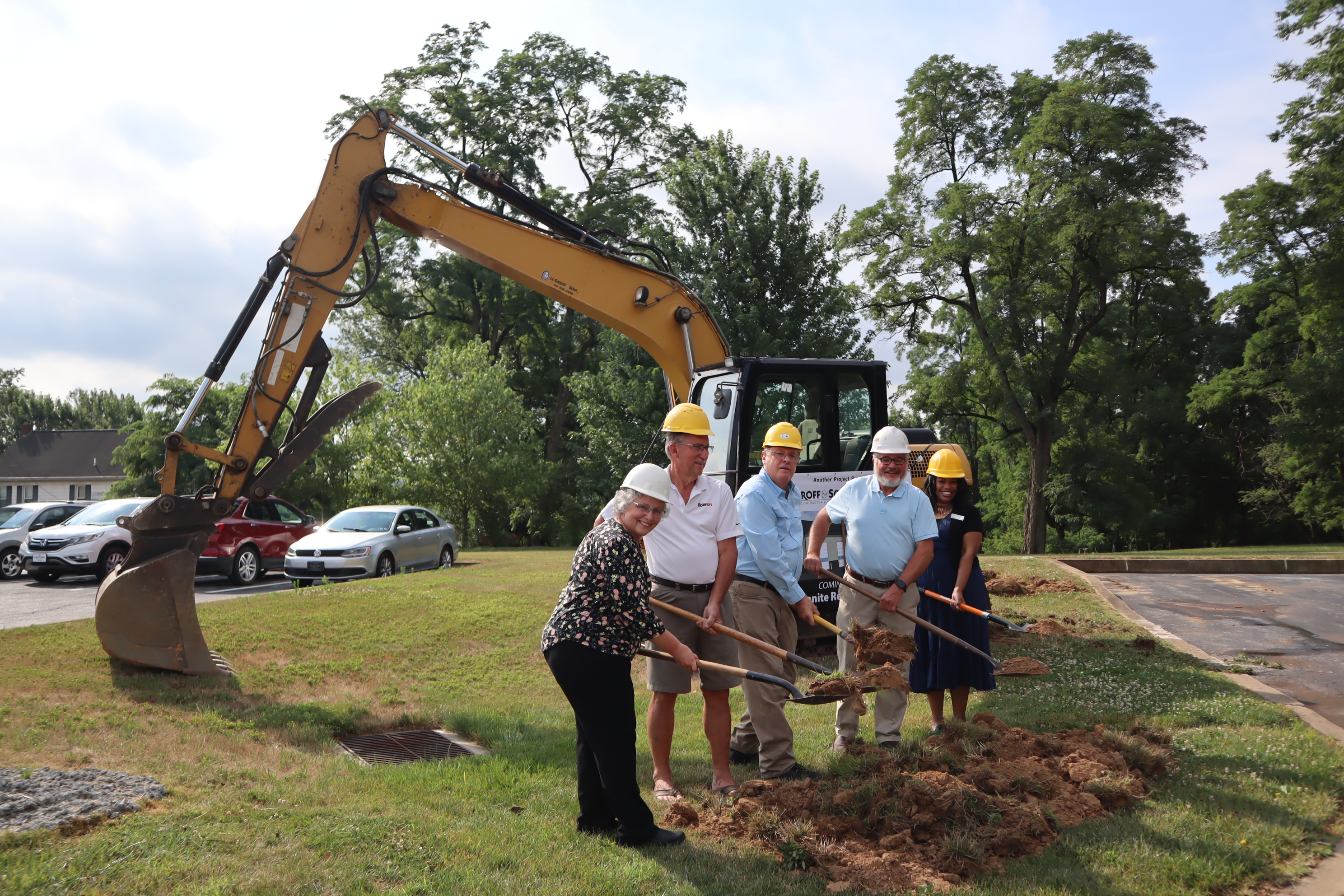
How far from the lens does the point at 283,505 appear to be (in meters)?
19.7

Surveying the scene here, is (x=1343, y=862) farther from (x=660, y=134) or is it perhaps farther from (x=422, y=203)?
(x=660, y=134)

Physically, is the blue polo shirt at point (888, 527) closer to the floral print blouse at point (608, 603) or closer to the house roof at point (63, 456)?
the floral print blouse at point (608, 603)

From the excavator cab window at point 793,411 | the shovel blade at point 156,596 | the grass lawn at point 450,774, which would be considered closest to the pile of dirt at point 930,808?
the grass lawn at point 450,774

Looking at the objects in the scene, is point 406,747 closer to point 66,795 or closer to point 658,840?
point 66,795

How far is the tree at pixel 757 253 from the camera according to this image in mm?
23734

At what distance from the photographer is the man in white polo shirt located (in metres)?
5.34

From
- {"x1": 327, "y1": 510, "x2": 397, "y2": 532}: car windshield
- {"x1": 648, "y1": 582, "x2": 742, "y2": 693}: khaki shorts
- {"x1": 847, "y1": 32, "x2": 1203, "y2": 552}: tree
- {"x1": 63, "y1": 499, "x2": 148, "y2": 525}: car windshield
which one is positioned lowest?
{"x1": 648, "y1": 582, "x2": 742, "y2": 693}: khaki shorts

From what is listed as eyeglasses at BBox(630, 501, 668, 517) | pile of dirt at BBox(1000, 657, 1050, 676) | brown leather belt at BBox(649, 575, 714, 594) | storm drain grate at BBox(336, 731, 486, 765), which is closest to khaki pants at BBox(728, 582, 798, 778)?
brown leather belt at BBox(649, 575, 714, 594)

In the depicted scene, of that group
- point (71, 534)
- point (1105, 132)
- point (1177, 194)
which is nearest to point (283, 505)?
point (71, 534)

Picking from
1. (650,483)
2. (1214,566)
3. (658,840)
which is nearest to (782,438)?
(650,483)

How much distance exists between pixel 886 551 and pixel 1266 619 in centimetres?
919

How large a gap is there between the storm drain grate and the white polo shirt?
2.15 meters

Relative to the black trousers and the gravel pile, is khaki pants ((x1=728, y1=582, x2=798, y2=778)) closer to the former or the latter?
the black trousers

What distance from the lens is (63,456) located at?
214 ft
